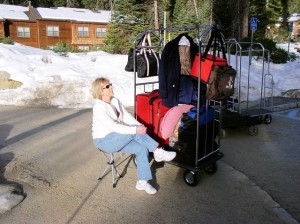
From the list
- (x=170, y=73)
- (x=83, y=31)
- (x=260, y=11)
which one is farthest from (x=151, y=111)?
(x=83, y=31)

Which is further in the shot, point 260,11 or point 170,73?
point 260,11

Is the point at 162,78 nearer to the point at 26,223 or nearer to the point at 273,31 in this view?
the point at 26,223

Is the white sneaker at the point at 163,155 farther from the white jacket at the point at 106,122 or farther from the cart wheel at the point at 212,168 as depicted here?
the cart wheel at the point at 212,168

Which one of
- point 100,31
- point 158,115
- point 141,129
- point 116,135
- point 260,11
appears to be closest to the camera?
point 141,129

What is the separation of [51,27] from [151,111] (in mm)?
33600

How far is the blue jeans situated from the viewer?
4145mm

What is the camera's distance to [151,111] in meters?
4.92

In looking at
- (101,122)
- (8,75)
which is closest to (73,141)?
(101,122)

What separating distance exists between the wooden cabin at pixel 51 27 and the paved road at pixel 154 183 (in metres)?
28.6

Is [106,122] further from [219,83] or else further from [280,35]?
[280,35]

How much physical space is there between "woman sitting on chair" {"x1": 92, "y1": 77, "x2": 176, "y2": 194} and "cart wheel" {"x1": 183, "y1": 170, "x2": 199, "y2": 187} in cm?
52

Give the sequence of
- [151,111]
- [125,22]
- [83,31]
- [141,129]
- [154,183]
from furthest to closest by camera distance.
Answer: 1. [83,31]
2. [125,22]
3. [151,111]
4. [154,183]
5. [141,129]

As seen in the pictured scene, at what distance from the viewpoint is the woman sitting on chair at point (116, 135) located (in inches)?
161

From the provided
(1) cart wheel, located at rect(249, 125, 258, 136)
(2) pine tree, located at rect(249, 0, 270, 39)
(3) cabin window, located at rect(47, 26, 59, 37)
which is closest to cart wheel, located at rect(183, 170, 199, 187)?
(1) cart wheel, located at rect(249, 125, 258, 136)
